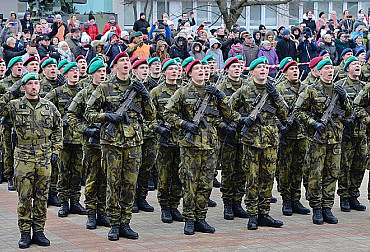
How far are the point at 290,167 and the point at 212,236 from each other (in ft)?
7.56

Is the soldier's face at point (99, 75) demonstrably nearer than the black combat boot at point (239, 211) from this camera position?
Yes

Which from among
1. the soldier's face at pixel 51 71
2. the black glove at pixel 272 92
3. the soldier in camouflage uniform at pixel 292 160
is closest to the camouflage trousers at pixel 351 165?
the soldier in camouflage uniform at pixel 292 160

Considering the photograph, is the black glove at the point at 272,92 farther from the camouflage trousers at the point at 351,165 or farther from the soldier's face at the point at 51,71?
the soldier's face at the point at 51,71

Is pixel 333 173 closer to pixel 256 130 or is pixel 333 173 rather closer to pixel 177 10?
pixel 256 130

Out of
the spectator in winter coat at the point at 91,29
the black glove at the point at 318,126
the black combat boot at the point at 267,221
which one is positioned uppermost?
the spectator in winter coat at the point at 91,29

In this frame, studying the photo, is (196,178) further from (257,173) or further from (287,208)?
(287,208)

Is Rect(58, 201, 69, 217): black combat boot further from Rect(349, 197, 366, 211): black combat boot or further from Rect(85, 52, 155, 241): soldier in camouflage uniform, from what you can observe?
Rect(349, 197, 366, 211): black combat boot

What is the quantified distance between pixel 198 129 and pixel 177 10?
28.7 metres

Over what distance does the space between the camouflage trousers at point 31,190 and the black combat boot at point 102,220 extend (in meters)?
1.28

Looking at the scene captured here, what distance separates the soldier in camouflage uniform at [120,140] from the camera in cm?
1064

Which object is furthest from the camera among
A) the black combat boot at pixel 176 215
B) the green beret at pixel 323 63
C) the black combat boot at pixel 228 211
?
the black combat boot at pixel 228 211

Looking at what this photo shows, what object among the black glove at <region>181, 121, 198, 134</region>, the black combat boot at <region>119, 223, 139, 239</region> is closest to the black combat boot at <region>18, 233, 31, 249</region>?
the black combat boot at <region>119, 223, 139, 239</region>

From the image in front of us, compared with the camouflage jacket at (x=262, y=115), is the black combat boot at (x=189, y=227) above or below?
below

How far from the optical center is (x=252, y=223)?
11438 millimetres
